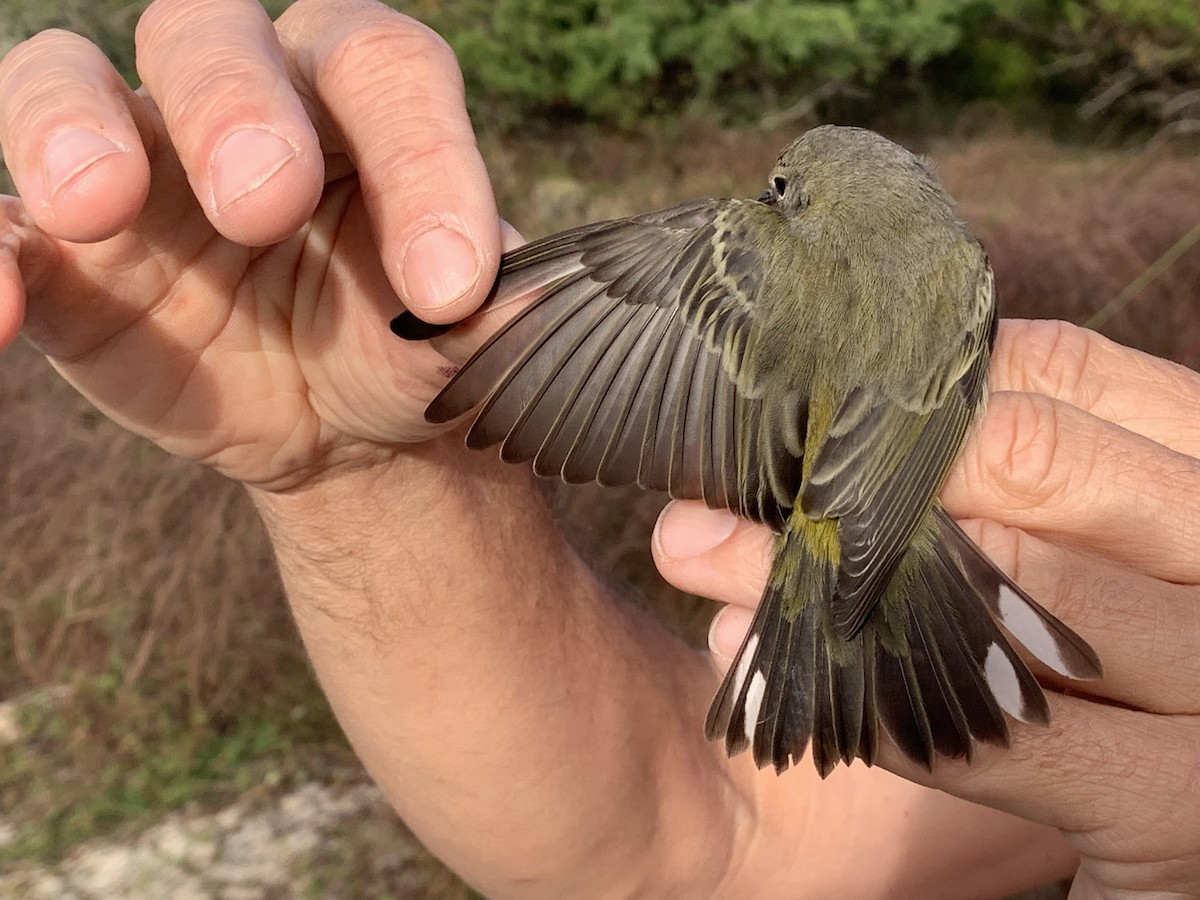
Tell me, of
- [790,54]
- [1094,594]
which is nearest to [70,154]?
[1094,594]

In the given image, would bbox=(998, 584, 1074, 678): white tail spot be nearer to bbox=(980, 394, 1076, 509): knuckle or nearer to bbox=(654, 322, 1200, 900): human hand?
bbox=(654, 322, 1200, 900): human hand

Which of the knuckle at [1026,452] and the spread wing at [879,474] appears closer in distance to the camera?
the knuckle at [1026,452]

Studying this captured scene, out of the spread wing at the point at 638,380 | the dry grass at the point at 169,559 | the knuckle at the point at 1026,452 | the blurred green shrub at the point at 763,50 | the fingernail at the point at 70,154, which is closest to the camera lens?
the fingernail at the point at 70,154

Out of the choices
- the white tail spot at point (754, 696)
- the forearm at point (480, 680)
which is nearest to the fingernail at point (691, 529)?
the white tail spot at point (754, 696)

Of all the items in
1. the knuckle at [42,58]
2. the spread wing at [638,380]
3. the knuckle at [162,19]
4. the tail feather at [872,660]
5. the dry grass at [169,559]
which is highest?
the knuckle at [162,19]

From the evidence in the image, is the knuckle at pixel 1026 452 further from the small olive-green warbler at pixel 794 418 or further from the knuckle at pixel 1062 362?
the knuckle at pixel 1062 362

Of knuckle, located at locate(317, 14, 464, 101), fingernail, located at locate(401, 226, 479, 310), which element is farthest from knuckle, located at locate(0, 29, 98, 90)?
fingernail, located at locate(401, 226, 479, 310)
